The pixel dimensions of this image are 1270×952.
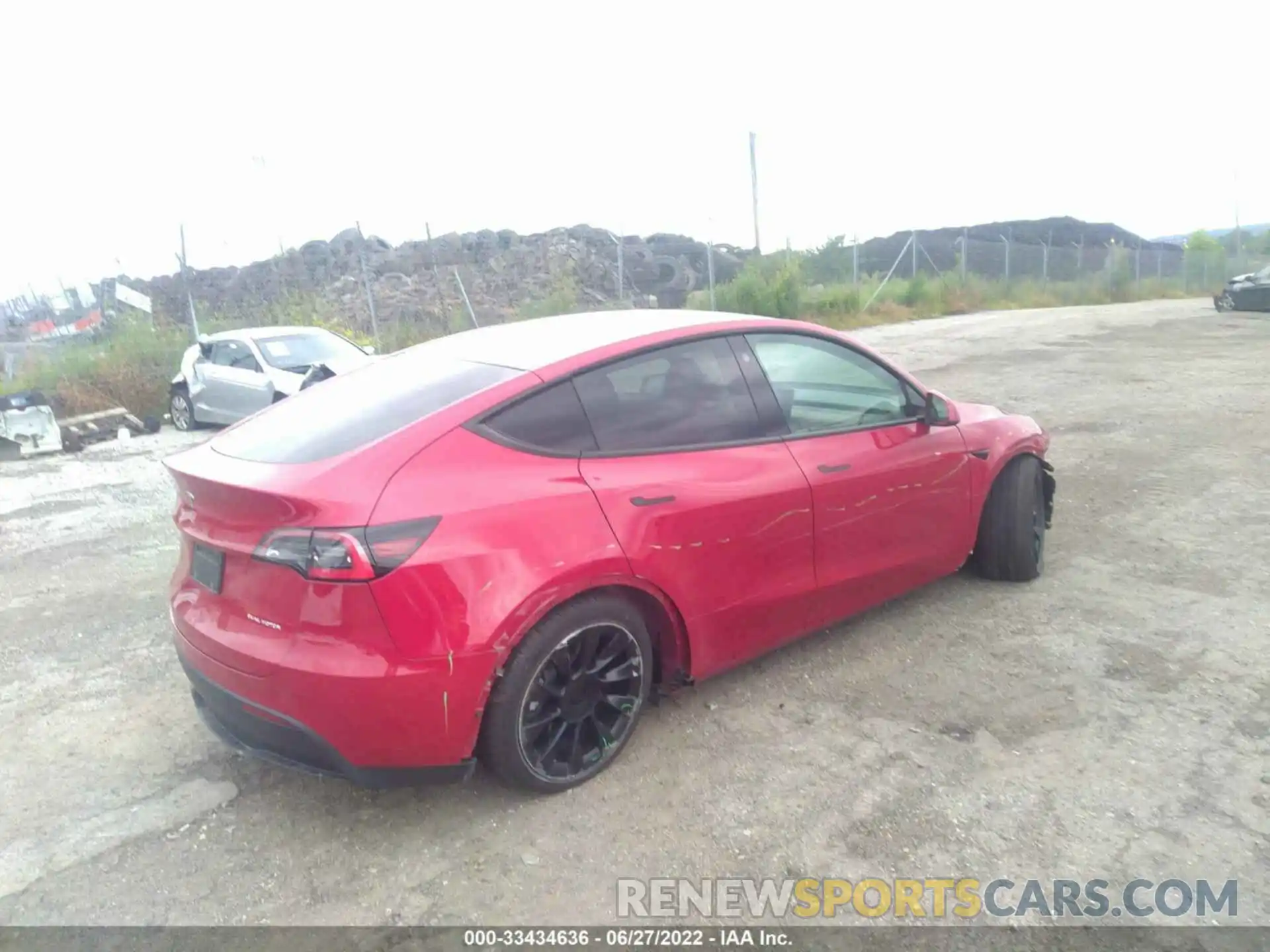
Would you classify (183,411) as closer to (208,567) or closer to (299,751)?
(208,567)

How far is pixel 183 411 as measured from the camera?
498 inches

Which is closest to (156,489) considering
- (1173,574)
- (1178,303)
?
(1173,574)

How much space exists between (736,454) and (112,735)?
2.76 meters

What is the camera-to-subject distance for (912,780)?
3184 millimetres

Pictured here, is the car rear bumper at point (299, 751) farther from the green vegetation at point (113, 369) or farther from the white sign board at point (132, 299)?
the white sign board at point (132, 299)

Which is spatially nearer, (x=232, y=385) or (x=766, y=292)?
(x=232, y=385)

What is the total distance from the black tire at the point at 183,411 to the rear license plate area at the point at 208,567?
33.5 feet

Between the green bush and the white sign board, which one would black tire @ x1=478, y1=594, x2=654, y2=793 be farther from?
the green bush

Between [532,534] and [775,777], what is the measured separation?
122 centimetres

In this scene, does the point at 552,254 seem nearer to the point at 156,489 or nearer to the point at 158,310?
the point at 158,310

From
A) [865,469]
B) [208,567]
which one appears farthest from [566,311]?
[208,567]

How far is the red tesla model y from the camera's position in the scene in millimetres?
2771

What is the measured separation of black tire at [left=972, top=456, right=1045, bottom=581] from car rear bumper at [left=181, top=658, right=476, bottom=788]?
9.82ft

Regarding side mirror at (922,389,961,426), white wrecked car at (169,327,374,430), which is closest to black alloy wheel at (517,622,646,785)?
side mirror at (922,389,961,426)
